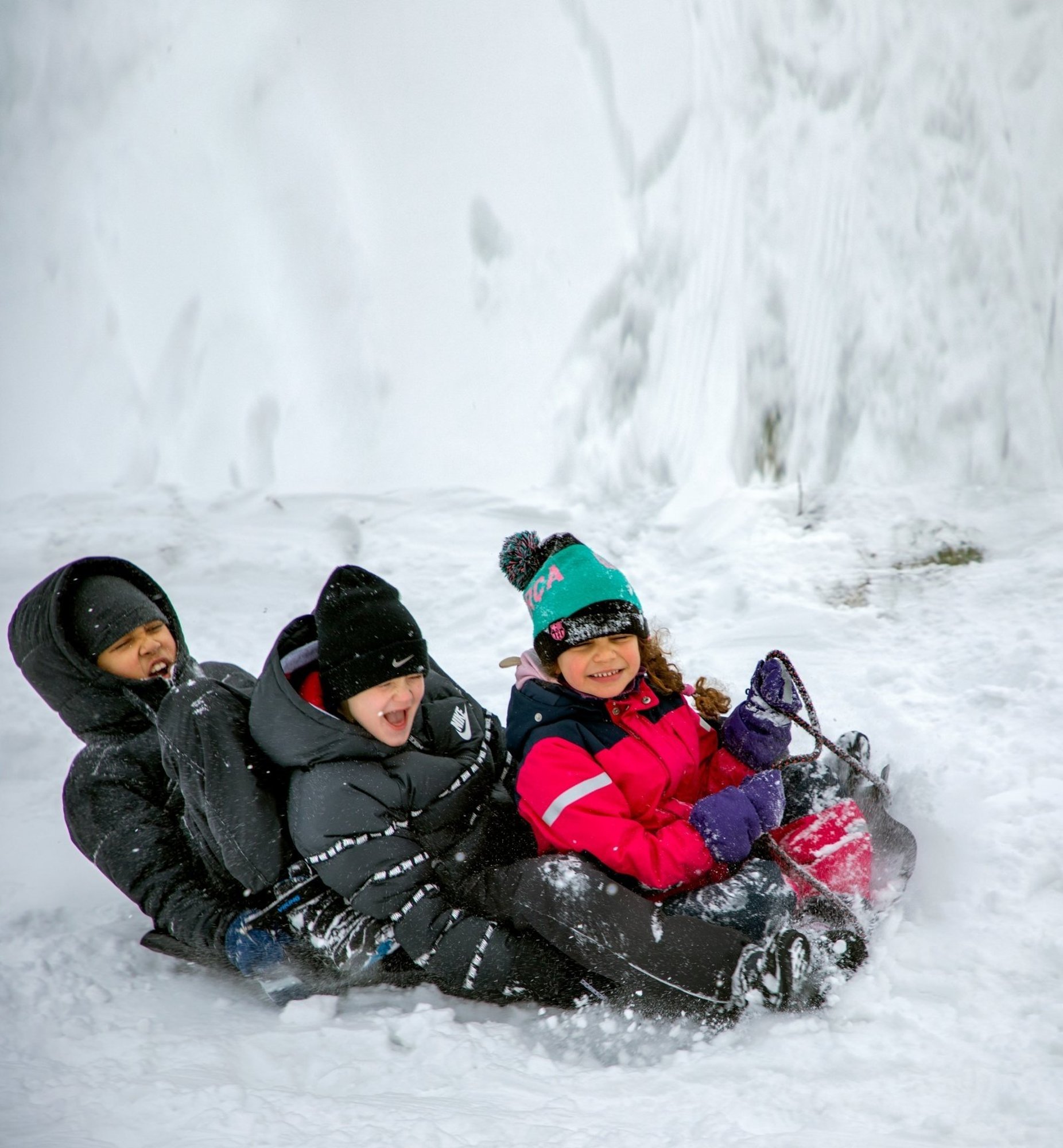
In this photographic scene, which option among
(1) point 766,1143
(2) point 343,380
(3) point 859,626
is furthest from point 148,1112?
(2) point 343,380

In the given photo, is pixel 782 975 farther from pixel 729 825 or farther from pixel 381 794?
pixel 381 794

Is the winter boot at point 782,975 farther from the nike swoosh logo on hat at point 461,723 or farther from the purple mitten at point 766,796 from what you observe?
the nike swoosh logo on hat at point 461,723

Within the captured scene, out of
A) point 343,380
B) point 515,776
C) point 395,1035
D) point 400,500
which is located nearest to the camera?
point 395,1035

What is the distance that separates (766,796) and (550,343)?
3.63 m

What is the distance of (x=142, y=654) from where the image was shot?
204cm

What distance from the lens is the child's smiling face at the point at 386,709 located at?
1.75m

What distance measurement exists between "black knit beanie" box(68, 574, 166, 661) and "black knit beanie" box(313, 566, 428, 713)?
54 cm

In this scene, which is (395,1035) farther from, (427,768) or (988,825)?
(988,825)

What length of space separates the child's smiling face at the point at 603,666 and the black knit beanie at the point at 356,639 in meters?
0.39

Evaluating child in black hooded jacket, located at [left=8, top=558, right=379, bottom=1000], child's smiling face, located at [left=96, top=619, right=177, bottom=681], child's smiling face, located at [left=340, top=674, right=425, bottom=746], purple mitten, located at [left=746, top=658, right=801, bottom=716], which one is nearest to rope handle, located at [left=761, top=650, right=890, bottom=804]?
purple mitten, located at [left=746, top=658, right=801, bottom=716]

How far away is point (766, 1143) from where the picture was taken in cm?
119

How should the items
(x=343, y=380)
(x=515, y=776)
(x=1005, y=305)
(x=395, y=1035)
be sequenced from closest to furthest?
(x=395, y=1035), (x=515, y=776), (x=1005, y=305), (x=343, y=380)

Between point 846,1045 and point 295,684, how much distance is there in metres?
1.24

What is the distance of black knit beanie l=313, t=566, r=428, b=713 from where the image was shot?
1.75 m
